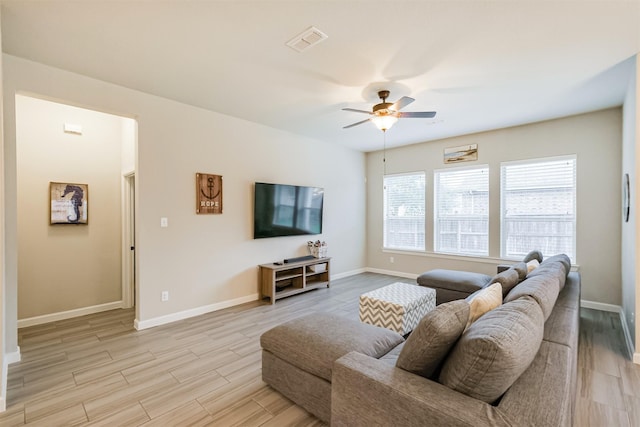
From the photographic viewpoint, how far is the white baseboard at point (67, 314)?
366 cm

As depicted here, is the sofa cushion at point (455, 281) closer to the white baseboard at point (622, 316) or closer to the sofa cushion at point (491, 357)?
the white baseboard at point (622, 316)

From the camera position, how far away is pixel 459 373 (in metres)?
1.29

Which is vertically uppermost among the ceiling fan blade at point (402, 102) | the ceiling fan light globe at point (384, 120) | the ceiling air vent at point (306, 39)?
the ceiling air vent at point (306, 39)

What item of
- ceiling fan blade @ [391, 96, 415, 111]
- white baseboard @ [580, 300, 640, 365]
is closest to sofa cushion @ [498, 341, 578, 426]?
white baseboard @ [580, 300, 640, 365]

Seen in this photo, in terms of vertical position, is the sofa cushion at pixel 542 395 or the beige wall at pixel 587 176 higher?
the beige wall at pixel 587 176

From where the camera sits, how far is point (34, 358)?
2.83 metres

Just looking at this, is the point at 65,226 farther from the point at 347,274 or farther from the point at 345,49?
the point at 347,274

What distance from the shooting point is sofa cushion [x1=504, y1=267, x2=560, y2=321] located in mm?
1803

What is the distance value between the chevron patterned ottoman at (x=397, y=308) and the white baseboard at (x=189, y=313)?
2.01 metres

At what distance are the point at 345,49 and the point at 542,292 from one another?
2.35 m

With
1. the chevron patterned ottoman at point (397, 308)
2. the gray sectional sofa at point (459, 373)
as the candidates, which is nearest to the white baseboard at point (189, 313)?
the chevron patterned ottoman at point (397, 308)

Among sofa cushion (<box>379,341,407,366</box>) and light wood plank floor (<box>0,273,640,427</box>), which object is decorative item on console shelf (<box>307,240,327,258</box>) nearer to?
light wood plank floor (<box>0,273,640,427</box>)

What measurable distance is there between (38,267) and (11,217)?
4.81 ft

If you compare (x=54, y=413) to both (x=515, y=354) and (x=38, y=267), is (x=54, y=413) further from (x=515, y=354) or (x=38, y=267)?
(x=515, y=354)
